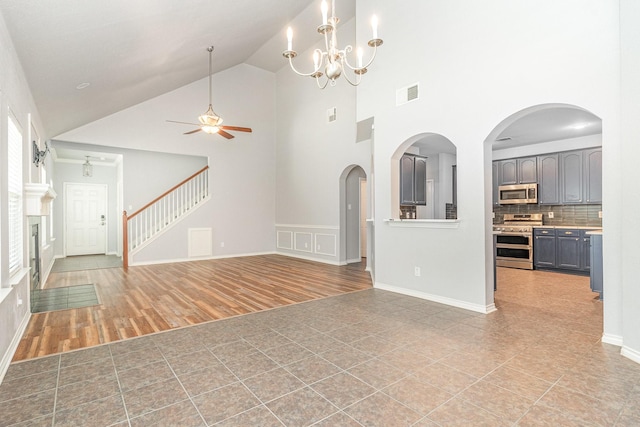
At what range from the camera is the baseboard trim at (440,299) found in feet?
12.4

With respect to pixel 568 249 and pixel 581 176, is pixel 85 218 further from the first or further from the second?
pixel 581 176

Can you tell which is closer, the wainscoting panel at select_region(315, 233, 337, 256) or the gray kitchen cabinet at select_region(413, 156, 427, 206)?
the gray kitchen cabinet at select_region(413, 156, 427, 206)

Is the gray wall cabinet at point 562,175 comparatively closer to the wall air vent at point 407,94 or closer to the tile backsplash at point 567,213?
the tile backsplash at point 567,213

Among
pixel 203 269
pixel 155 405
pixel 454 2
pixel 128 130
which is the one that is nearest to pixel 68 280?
pixel 203 269

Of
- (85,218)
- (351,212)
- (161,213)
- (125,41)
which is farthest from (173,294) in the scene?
(85,218)

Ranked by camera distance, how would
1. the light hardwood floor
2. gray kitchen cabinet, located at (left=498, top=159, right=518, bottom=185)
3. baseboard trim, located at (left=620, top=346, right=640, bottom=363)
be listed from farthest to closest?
gray kitchen cabinet, located at (left=498, top=159, right=518, bottom=185), the light hardwood floor, baseboard trim, located at (left=620, top=346, right=640, bottom=363)

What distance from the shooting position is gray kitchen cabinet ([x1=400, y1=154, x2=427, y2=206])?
6081 millimetres

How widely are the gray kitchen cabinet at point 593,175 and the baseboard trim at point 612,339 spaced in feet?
15.1

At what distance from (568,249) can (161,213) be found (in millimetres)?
8726

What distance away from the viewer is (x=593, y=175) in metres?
6.38

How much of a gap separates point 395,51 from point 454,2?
0.90 m

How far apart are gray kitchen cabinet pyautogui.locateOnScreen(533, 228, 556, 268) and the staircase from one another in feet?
24.7

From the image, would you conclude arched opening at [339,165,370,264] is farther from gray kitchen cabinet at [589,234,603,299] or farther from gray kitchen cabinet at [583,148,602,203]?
gray kitchen cabinet at [583,148,602,203]

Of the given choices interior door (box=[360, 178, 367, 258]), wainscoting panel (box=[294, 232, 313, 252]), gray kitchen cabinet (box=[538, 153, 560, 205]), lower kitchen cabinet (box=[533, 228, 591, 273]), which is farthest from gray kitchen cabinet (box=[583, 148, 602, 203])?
wainscoting panel (box=[294, 232, 313, 252])
